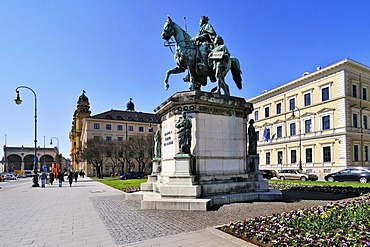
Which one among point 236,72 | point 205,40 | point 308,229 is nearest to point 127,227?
point 308,229

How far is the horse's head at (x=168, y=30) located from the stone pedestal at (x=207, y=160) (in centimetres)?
336

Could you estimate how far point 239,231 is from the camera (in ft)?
22.6

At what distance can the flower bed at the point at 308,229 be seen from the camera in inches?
219

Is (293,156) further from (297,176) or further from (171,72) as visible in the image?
(171,72)

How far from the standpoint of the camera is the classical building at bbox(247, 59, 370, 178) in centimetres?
4556

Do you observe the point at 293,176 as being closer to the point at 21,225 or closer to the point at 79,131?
the point at 21,225

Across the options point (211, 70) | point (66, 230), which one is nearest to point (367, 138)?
point (211, 70)

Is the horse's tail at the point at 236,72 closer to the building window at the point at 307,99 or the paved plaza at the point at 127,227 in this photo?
the paved plaza at the point at 127,227

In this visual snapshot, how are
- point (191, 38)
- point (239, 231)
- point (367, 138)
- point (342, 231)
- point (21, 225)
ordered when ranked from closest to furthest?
point (342, 231), point (239, 231), point (21, 225), point (191, 38), point (367, 138)

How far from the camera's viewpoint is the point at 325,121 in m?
49.0

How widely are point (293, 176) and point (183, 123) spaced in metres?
29.1

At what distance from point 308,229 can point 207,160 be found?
19.4 feet

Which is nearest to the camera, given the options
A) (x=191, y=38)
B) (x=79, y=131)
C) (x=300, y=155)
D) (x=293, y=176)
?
(x=191, y=38)

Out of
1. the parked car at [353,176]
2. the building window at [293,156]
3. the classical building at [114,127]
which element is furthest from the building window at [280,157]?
the classical building at [114,127]
